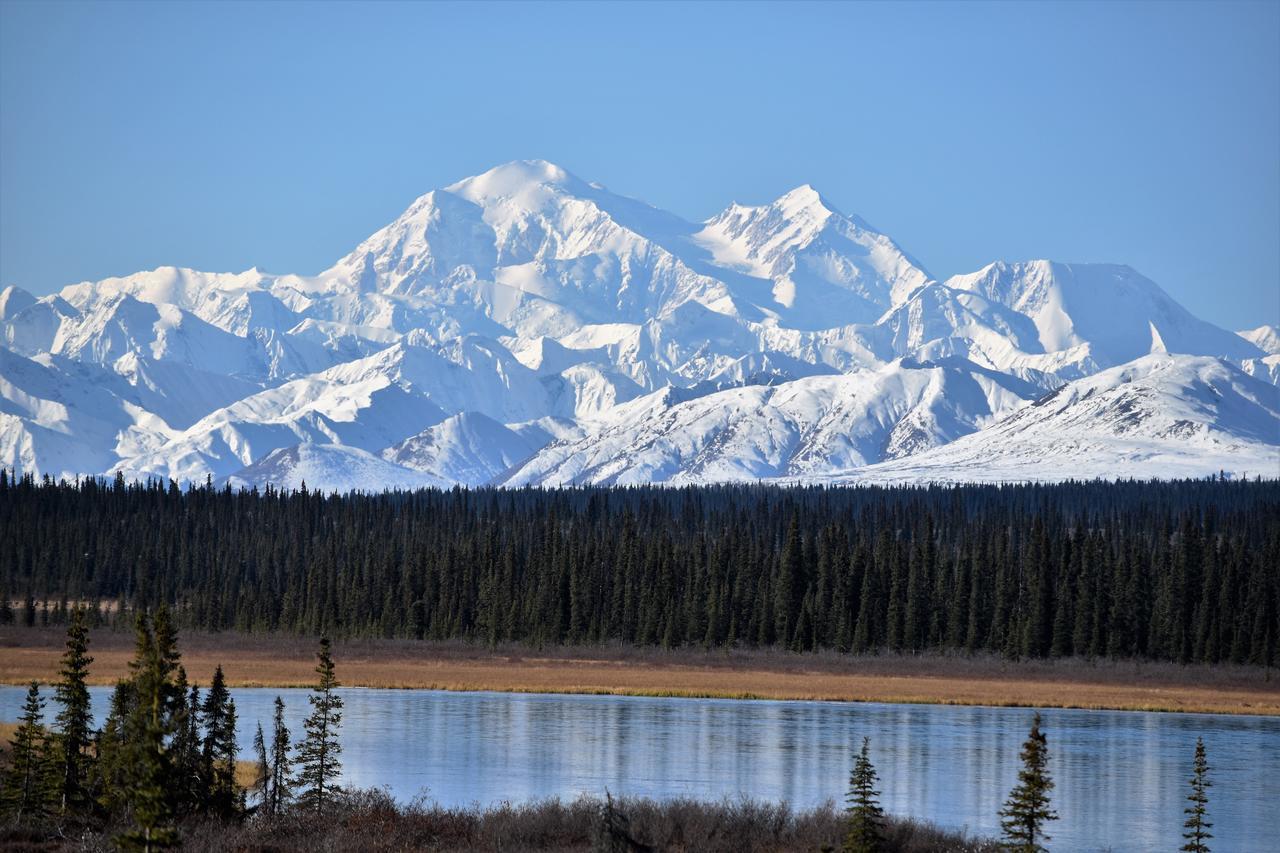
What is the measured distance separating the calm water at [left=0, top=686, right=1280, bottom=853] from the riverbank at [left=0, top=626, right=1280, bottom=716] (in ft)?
16.8

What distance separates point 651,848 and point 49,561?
15976 centimetres

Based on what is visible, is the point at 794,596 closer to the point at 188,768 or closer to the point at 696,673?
the point at 696,673

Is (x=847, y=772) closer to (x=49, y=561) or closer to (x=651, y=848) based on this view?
(x=651, y=848)

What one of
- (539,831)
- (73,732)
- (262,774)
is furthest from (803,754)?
(73,732)

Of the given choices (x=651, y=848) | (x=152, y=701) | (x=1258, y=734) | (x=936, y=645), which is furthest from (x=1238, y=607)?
(x=152, y=701)

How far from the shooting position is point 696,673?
373 feet

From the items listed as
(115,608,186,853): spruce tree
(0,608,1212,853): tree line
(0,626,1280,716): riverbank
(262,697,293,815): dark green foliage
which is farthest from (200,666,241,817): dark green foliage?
(0,626,1280,716): riverbank

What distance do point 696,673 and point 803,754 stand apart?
47399 mm

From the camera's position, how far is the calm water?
53781 millimetres

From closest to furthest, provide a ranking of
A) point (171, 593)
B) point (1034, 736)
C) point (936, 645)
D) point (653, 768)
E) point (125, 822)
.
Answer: point (1034, 736)
point (125, 822)
point (653, 768)
point (936, 645)
point (171, 593)

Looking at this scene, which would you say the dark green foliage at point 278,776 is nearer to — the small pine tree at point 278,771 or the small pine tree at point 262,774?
the small pine tree at point 278,771

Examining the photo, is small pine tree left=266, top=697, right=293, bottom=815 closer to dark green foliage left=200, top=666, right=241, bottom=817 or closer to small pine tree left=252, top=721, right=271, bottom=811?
small pine tree left=252, top=721, right=271, bottom=811

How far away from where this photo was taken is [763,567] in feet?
493

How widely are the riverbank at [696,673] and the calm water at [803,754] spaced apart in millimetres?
5109
